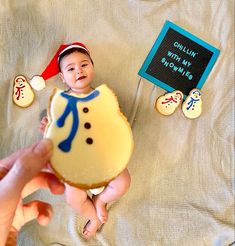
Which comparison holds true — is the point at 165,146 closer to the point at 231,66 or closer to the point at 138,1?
the point at 231,66

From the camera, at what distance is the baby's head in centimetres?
101

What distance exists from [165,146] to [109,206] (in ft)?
0.79

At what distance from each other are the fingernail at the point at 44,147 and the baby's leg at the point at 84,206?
0.17m

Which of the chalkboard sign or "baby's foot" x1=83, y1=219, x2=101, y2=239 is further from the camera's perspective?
the chalkboard sign

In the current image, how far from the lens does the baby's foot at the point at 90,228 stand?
105 centimetres

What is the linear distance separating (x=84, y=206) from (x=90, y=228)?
0.10m

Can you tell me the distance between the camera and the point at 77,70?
1010 millimetres

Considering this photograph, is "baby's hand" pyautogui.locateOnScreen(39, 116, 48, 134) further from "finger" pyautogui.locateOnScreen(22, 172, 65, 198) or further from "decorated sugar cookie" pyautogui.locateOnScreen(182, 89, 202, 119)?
"decorated sugar cookie" pyautogui.locateOnScreen(182, 89, 202, 119)

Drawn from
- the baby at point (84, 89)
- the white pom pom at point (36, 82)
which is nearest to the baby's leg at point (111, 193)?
the baby at point (84, 89)

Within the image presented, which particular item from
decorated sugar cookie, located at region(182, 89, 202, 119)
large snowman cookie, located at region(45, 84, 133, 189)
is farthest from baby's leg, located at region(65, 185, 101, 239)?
decorated sugar cookie, located at region(182, 89, 202, 119)

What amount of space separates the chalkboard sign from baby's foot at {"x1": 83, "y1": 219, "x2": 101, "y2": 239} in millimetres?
447

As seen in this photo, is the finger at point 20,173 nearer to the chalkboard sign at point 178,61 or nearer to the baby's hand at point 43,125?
the baby's hand at point 43,125

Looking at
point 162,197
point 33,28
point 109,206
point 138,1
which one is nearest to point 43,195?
point 109,206

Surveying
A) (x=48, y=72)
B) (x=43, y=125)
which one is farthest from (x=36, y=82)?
(x=43, y=125)
